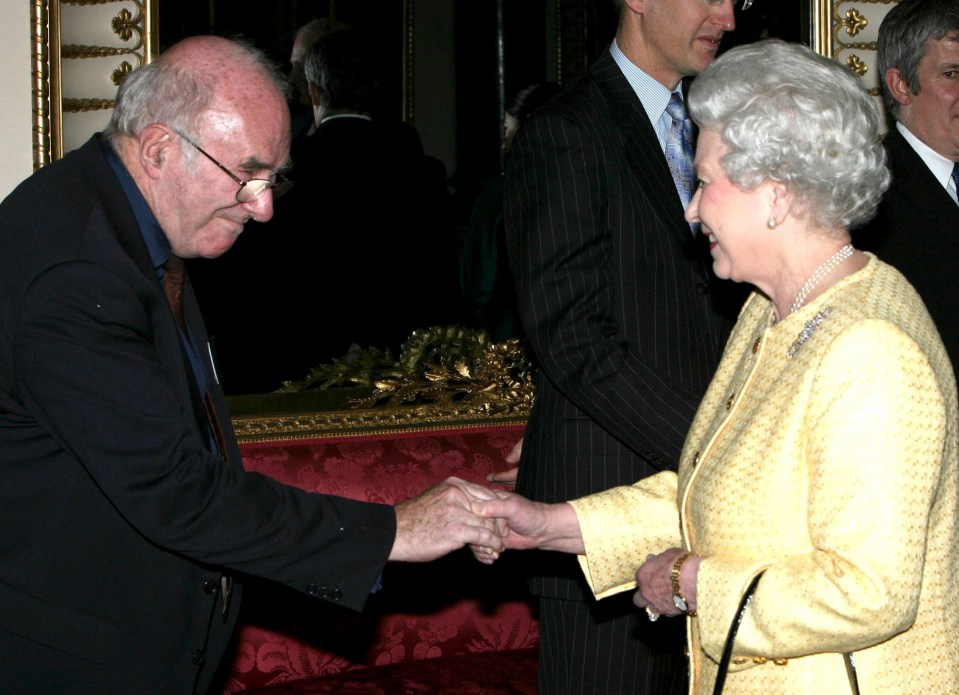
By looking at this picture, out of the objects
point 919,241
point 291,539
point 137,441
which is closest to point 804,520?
point 291,539

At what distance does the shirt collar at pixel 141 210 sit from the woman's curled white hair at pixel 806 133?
1.09m

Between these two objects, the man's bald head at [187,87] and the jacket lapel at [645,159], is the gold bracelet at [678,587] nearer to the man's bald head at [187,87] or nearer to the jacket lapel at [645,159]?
the jacket lapel at [645,159]

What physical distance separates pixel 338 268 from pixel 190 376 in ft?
6.76

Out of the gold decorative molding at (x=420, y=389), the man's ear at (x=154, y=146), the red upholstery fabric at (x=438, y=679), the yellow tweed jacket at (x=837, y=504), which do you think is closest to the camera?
the yellow tweed jacket at (x=837, y=504)

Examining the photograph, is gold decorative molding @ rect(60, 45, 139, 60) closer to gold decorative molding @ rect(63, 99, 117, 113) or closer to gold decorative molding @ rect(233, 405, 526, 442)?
gold decorative molding @ rect(63, 99, 117, 113)

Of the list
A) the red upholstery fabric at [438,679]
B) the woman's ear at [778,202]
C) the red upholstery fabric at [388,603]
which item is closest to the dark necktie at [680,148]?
the woman's ear at [778,202]

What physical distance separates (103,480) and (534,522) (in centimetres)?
85

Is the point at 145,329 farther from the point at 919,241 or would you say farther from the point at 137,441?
the point at 919,241

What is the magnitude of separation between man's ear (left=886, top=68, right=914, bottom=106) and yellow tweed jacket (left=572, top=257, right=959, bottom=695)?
194cm

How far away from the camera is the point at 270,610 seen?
4.01 m

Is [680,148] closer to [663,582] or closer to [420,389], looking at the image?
[663,582]

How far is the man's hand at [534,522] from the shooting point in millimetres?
2354

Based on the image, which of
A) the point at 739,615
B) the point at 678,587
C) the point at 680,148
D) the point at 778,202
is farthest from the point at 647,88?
the point at 739,615

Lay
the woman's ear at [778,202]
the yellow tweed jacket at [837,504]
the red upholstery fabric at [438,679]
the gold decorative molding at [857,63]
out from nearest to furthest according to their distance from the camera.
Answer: the yellow tweed jacket at [837,504]
the woman's ear at [778,202]
the red upholstery fabric at [438,679]
the gold decorative molding at [857,63]
